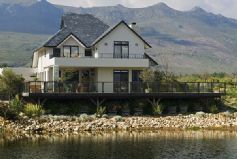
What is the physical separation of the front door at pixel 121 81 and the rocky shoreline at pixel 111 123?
4.05 metres

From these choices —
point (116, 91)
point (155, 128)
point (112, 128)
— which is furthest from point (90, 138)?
point (116, 91)

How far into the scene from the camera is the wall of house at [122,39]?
50.8 metres

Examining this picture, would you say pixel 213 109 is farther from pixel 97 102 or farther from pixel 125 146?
pixel 125 146

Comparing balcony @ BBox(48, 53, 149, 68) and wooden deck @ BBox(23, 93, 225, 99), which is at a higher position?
balcony @ BBox(48, 53, 149, 68)

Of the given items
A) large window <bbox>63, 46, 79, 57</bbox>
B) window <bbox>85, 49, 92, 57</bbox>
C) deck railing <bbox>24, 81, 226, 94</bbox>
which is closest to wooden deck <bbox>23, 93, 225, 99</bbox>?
deck railing <bbox>24, 81, 226, 94</bbox>

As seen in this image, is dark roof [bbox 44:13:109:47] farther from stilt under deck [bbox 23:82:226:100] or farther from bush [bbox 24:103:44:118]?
bush [bbox 24:103:44:118]

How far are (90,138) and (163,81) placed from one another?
572 inches

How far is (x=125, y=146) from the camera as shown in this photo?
33000 mm

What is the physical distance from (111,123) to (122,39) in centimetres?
1220

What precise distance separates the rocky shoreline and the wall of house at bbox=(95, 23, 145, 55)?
935 cm

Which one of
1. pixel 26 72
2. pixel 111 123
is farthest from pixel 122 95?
pixel 26 72

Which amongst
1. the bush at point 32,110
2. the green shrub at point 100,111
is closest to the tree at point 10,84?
the bush at point 32,110

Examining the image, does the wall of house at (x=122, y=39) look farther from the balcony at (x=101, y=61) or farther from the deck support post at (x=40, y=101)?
the deck support post at (x=40, y=101)

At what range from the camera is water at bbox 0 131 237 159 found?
29812 mm
